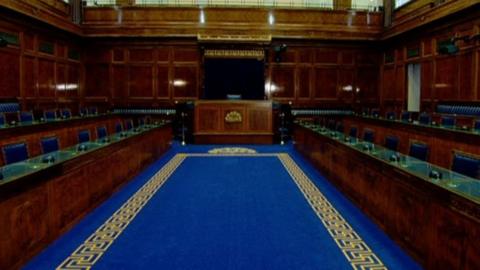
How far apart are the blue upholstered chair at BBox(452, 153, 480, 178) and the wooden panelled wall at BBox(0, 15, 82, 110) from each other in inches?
357

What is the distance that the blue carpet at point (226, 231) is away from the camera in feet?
10.5

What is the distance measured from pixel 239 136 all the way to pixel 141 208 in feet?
21.2

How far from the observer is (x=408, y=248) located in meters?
3.33

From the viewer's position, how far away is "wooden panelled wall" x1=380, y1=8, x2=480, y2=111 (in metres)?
9.05

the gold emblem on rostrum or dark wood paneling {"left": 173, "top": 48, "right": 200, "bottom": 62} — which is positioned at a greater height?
dark wood paneling {"left": 173, "top": 48, "right": 200, "bottom": 62}

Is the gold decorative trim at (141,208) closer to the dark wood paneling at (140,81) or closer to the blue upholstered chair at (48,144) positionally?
the blue upholstered chair at (48,144)

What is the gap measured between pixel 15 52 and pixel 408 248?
9.49m

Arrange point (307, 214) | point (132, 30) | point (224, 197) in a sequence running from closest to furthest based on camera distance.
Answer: point (307, 214)
point (224, 197)
point (132, 30)

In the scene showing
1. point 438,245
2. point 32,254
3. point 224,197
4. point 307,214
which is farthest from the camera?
point 224,197

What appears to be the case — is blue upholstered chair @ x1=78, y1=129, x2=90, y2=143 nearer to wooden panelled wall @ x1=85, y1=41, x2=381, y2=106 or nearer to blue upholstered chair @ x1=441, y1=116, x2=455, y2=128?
blue upholstered chair @ x1=441, y1=116, x2=455, y2=128

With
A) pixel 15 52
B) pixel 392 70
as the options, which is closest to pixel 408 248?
pixel 15 52

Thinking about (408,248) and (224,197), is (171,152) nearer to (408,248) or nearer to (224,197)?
(224,197)

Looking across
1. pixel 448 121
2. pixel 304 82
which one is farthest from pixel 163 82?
pixel 448 121

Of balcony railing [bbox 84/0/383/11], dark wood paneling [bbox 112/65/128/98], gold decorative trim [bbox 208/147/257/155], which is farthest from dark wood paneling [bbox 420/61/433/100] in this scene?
dark wood paneling [bbox 112/65/128/98]
